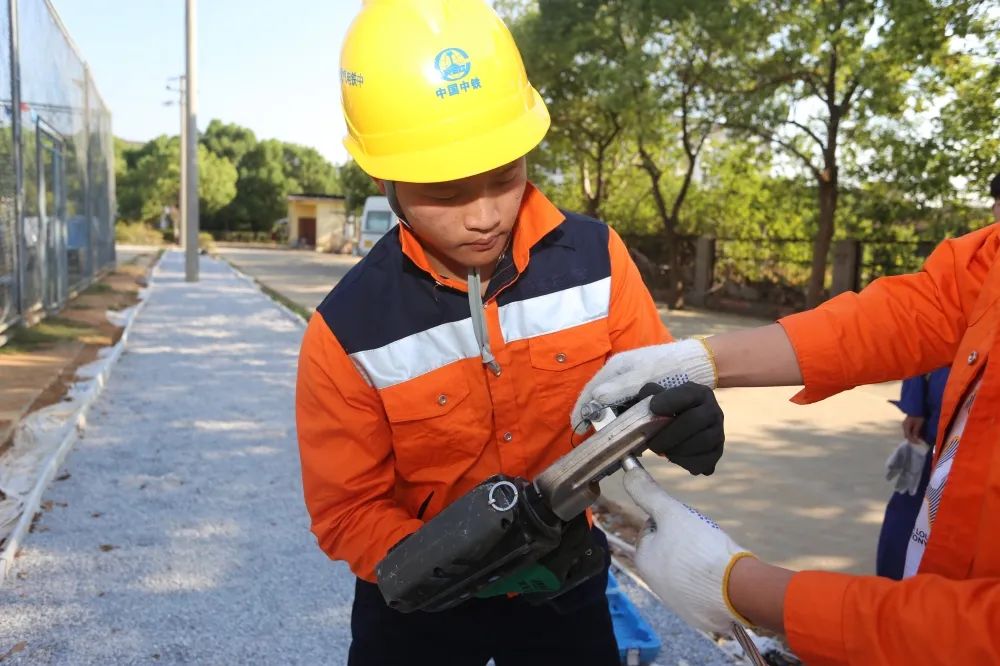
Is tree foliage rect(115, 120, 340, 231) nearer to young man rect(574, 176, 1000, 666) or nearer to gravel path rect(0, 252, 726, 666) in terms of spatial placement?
gravel path rect(0, 252, 726, 666)

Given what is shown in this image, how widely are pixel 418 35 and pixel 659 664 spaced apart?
7.31 feet

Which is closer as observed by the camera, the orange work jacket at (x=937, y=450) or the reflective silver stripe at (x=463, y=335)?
the orange work jacket at (x=937, y=450)

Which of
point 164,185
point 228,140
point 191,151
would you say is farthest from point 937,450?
point 228,140

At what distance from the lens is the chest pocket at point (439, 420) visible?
5.46 feet

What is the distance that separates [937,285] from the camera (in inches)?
59.4

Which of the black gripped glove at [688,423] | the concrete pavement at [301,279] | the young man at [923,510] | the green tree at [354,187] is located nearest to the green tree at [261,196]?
the green tree at [354,187]

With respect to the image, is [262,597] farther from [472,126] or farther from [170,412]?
[170,412]

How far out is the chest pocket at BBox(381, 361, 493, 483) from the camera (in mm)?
1665

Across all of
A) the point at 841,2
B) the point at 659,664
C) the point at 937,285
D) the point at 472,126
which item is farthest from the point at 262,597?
the point at 841,2

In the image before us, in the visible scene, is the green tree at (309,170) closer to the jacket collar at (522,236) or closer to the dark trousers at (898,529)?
the dark trousers at (898,529)

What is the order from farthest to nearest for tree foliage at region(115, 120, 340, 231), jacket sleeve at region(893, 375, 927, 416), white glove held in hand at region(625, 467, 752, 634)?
tree foliage at region(115, 120, 340, 231)
jacket sleeve at region(893, 375, 927, 416)
white glove held in hand at region(625, 467, 752, 634)

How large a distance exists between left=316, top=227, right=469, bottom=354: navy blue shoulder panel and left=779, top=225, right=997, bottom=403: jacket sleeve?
699 mm

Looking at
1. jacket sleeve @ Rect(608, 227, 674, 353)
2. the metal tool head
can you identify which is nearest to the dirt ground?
jacket sleeve @ Rect(608, 227, 674, 353)

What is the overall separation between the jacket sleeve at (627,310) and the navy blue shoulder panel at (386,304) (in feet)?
1.09
